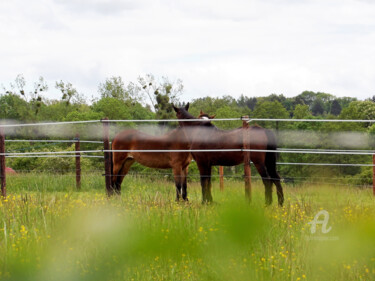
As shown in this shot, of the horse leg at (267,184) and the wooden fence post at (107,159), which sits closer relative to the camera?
the horse leg at (267,184)

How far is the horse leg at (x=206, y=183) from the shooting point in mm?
8898

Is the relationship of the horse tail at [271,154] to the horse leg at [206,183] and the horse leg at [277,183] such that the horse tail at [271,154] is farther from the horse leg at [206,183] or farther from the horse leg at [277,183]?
the horse leg at [206,183]

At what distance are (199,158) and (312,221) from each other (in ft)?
9.91

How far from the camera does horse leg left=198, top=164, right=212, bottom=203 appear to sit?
8.90 m

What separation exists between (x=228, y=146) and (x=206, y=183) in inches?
34.8

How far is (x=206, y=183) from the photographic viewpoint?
9055mm

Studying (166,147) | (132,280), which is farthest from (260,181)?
(132,280)

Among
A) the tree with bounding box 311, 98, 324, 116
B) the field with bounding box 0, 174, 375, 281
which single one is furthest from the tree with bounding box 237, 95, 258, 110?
the field with bounding box 0, 174, 375, 281

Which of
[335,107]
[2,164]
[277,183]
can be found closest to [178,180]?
[277,183]

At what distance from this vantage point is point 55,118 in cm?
3628

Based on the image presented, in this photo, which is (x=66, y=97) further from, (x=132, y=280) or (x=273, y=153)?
(x=132, y=280)

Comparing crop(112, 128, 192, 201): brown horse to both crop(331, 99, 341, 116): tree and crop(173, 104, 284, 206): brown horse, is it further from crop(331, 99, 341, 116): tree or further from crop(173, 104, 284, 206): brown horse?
crop(331, 99, 341, 116): tree

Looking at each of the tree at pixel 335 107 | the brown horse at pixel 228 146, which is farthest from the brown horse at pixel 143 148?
the tree at pixel 335 107

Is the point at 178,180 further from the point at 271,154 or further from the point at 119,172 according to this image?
the point at 271,154
